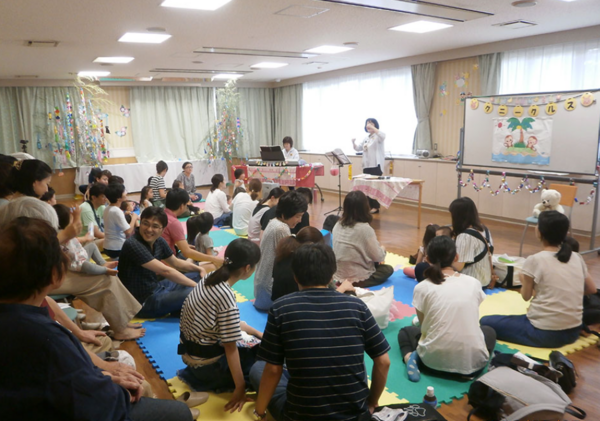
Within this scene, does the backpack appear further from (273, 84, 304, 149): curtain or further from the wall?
(273, 84, 304, 149): curtain

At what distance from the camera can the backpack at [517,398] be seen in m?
1.96

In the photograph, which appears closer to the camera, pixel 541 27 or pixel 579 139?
pixel 579 139

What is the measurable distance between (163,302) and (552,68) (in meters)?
5.79

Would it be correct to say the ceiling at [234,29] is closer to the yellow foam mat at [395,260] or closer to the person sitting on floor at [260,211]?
the person sitting on floor at [260,211]

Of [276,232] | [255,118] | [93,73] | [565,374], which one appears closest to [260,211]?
[276,232]

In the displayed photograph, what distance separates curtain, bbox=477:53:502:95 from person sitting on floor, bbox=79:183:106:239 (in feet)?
18.0

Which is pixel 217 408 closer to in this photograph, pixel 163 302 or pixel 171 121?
pixel 163 302

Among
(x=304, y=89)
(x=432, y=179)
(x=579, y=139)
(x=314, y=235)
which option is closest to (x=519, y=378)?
(x=314, y=235)

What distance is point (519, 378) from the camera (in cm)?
214

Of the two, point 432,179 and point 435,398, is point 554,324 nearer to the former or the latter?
point 435,398

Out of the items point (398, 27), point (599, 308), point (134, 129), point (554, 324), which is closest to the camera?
point (554, 324)

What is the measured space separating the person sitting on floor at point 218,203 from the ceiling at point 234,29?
188 centimetres

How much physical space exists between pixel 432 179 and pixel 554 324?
16.1 ft

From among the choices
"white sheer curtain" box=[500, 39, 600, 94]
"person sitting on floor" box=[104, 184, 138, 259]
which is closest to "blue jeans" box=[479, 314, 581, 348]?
"person sitting on floor" box=[104, 184, 138, 259]
